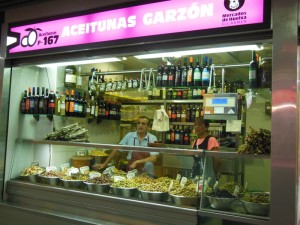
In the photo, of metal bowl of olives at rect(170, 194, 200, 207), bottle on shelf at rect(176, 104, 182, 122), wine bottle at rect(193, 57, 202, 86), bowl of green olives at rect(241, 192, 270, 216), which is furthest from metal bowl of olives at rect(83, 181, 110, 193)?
bottle on shelf at rect(176, 104, 182, 122)

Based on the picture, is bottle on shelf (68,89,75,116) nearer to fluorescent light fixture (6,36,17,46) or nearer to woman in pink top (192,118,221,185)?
fluorescent light fixture (6,36,17,46)

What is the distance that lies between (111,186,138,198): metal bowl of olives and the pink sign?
158 centimetres

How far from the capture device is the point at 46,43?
3.63m

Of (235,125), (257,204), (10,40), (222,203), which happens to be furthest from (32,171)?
(257,204)

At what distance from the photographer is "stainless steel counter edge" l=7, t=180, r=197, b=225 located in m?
2.87

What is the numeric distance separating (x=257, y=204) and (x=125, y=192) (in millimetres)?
1351

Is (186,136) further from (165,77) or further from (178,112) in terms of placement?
(165,77)

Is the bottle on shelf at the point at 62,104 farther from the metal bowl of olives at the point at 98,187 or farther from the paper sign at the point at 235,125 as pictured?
the paper sign at the point at 235,125

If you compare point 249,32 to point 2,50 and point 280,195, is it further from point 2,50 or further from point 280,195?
point 2,50

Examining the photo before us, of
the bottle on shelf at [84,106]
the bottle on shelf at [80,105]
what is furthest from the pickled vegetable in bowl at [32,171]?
the bottle on shelf at [84,106]

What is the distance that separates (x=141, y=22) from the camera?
3.02 meters

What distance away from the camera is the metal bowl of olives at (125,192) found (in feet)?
10.6

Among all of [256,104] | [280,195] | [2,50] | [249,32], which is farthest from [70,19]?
[256,104]

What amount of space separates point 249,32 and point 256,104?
3975mm
